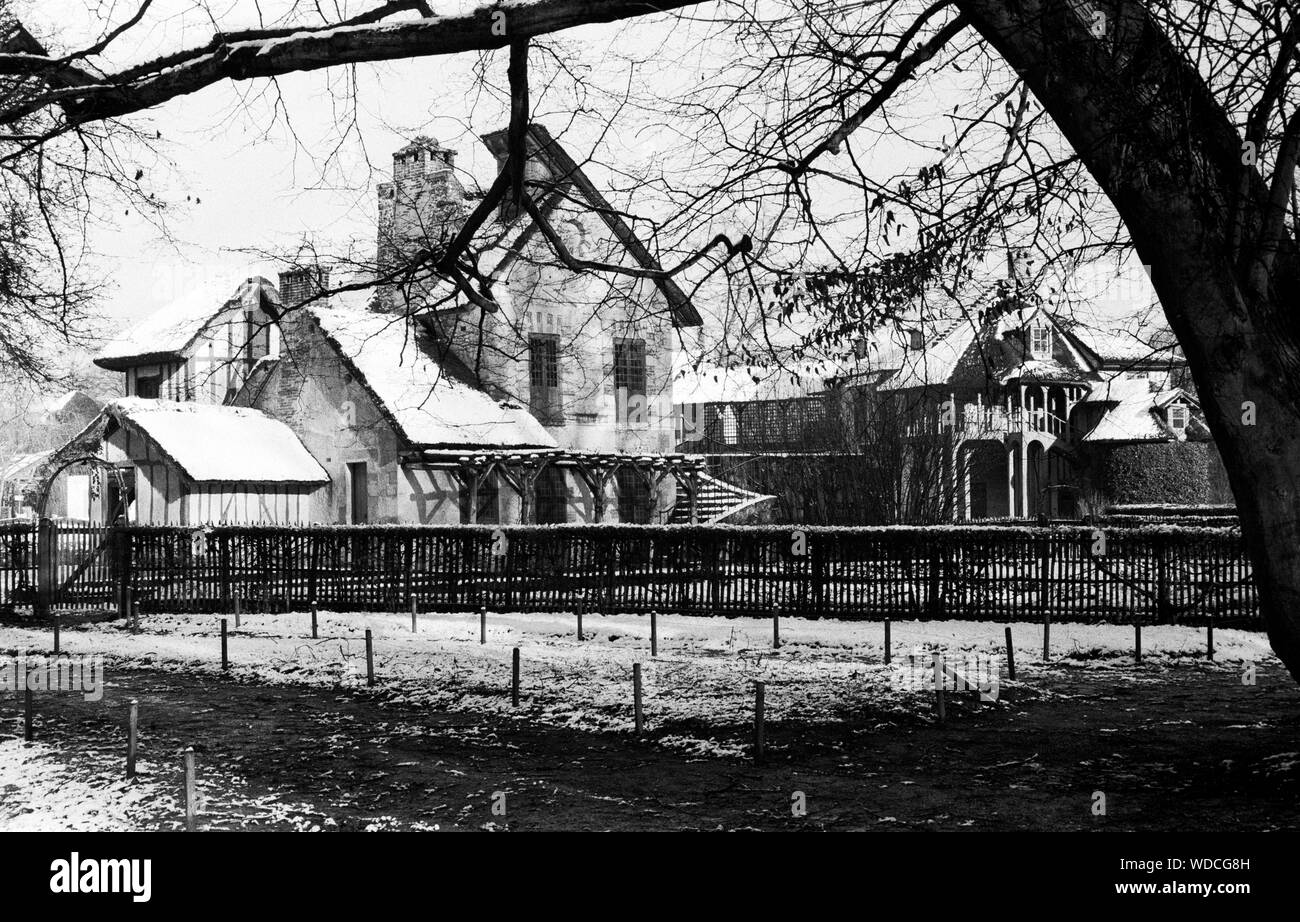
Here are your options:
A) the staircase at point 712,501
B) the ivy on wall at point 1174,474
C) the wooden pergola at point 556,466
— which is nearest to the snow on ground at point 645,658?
the wooden pergola at point 556,466

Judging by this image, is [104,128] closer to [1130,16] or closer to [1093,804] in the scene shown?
[1130,16]

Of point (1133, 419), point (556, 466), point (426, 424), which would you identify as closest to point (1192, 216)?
point (426, 424)

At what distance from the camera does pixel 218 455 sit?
34094 mm

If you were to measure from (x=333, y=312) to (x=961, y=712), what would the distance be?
25792 millimetres

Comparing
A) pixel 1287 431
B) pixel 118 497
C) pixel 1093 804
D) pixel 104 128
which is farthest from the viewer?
pixel 118 497

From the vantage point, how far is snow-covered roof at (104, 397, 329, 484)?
33.6m

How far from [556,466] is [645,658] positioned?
18.4 meters

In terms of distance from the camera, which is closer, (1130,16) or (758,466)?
(1130,16)

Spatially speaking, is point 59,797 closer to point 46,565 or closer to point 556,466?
point 46,565

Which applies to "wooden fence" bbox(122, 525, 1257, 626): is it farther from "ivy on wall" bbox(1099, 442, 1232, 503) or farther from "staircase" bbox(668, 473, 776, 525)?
"ivy on wall" bbox(1099, 442, 1232, 503)

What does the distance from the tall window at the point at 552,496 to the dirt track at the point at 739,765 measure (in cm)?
2141

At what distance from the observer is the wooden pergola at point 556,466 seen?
→ 33.6 m

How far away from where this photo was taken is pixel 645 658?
19.0m
